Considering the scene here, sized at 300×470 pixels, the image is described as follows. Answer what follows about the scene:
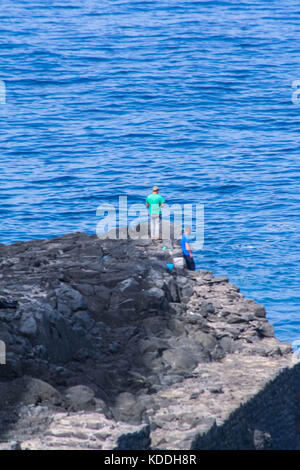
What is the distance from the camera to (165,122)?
5709cm

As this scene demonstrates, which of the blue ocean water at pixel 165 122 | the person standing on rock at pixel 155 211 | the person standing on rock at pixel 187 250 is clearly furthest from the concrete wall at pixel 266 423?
the blue ocean water at pixel 165 122

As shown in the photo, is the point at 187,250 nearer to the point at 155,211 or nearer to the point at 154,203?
the point at 155,211

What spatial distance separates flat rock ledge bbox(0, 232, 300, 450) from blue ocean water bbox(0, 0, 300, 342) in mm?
9128

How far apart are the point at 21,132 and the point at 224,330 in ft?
116

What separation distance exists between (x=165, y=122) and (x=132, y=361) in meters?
37.9

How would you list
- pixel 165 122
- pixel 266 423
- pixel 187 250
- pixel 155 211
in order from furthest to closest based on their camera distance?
pixel 165 122 → pixel 155 211 → pixel 187 250 → pixel 266 423

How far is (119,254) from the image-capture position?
83.5 feet

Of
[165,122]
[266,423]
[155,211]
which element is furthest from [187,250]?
[165,122]

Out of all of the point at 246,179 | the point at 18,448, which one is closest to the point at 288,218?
the point at 246,179

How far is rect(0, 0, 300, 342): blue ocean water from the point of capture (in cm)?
4194

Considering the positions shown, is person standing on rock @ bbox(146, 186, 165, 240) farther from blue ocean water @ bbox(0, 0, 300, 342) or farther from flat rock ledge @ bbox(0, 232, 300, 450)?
blue ocean water @ bbox(0, 0, 300, 342)

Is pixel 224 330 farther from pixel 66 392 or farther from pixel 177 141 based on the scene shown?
pixel 177 141

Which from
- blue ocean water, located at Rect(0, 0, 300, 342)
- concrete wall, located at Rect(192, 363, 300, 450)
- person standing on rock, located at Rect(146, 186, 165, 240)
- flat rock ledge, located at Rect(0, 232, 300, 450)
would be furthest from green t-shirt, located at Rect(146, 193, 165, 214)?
concrete wall, located at Rect(192, 363, 300, 450)

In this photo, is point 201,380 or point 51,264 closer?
point 201,380
